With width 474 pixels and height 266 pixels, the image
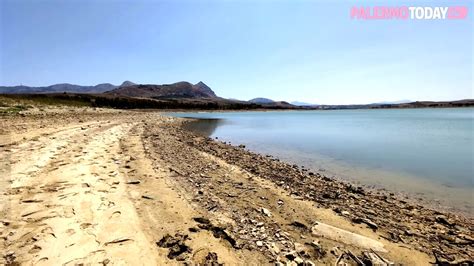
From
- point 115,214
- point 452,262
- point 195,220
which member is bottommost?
point 452,262

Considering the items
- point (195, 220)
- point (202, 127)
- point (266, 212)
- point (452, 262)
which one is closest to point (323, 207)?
point (266, 212)

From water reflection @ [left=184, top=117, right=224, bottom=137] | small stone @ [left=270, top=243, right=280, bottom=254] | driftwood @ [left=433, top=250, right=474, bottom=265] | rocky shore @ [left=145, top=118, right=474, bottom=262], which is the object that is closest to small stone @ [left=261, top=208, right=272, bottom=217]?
rocky shore @ [left=145, top=118, right=474, bottom=262]

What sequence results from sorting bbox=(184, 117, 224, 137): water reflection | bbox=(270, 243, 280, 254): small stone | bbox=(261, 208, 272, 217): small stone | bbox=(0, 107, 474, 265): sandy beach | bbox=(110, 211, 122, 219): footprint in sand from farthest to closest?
bbox=(184, 117, 224, 137): water reflection < bbox=(261, 208, 272, 217): small stone < bbox=(110, 211, 122, 219): footprint in sand < bbox=(270, 243, 280, 254): small stone < bbox=(0, 107, 474, 265): sandy beach

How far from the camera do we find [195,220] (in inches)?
224

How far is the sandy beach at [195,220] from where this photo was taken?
439cm

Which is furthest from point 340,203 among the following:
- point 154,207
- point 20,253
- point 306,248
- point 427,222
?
point 20,253

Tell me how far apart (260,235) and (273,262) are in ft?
2.94

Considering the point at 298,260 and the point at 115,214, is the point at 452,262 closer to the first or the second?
the point at 298,260

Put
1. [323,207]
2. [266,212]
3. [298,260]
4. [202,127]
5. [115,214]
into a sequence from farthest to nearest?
1. [202,127]
2. [323,207]
3. [266,212]
4. [115,214]
5. [298,260]

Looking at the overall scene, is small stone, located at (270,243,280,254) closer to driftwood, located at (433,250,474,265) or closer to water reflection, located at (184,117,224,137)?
driftwood, located at (433,250,474,265)

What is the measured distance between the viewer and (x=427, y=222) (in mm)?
6980

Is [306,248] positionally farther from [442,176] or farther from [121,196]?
[442,176]

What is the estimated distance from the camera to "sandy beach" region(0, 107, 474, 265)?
439 centimetres

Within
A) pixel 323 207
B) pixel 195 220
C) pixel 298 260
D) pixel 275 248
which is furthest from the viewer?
pixel 323 207
